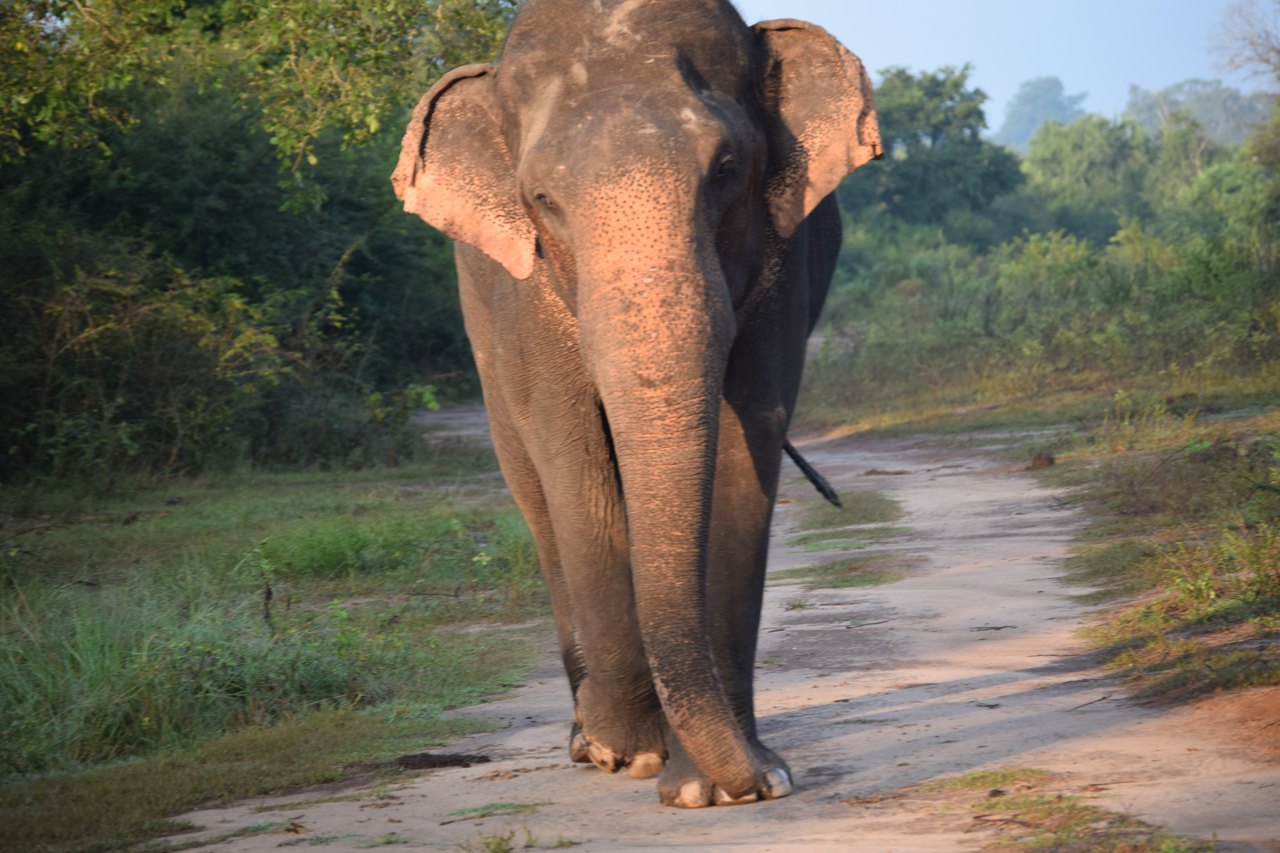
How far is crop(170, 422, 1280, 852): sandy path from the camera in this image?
382 centimetres

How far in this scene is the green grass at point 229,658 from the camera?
5.09 metres

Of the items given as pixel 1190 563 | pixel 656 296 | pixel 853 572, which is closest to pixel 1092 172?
pixel 853 572

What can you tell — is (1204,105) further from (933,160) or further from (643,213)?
(643,213)

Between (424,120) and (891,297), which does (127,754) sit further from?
(891,297)

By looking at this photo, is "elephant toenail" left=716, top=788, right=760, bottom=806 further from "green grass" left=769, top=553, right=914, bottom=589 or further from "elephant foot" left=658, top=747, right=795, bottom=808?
"green grass" left=769, top=553, right=914, bottom=589

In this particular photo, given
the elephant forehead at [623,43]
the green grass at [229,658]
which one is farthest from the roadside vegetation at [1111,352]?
the green grass at [229,658]

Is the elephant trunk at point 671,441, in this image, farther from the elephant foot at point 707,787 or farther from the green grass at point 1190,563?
the green grass at point 1190,563

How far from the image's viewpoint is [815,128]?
460 cm

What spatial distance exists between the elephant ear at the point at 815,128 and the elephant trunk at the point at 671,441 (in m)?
0.70

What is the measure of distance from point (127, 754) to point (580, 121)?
2.88 m

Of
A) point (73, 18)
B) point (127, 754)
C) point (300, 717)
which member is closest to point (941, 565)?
point (300, 717)

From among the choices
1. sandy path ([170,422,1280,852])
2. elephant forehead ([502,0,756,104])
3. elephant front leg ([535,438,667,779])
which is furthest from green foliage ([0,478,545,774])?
elephant forehead ([502,0,756,104])

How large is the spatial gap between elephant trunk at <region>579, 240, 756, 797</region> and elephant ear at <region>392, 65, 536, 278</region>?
0.70 meters

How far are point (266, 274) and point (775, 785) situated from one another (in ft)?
43.4
